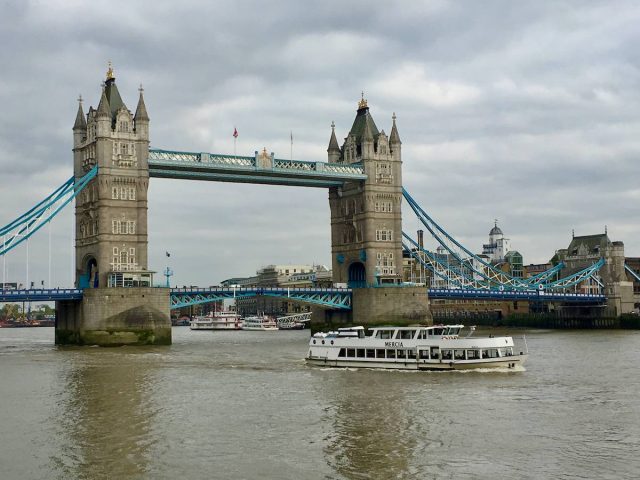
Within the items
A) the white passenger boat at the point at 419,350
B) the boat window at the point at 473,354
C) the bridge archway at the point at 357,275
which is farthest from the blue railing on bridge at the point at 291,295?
the boat window at the point at 473,354

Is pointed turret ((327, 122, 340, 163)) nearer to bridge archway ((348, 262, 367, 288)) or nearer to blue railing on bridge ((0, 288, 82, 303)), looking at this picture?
bridge archway ((348, 262, 367, 288))

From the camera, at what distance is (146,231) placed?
83.9 m

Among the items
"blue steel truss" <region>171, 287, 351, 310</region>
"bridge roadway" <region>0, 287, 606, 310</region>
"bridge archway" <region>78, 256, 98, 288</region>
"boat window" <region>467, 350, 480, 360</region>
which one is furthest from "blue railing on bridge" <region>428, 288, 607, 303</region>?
"boat window" <region>467, 350, 480, 360</region>

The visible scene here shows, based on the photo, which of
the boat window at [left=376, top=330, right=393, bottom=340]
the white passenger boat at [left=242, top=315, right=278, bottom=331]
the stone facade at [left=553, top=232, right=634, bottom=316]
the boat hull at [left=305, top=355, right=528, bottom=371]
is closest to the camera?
the boat hull at [left=305, top=355, right=528, bottom=371]

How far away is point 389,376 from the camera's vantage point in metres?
50.5

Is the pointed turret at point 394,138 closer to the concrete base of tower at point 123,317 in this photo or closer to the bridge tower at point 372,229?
the bridge tower at point 372,229

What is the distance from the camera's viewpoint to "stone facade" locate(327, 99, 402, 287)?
3907 inches

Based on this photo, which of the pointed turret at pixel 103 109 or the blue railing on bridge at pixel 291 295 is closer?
the blue railing on bridge at pixel 291 295

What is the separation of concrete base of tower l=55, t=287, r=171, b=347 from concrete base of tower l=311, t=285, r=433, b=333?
80.8 ft

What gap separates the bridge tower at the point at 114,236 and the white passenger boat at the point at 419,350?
87.5 ft

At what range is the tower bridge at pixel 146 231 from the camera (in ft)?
258

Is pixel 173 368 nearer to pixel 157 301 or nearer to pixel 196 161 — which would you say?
pixel 157 301

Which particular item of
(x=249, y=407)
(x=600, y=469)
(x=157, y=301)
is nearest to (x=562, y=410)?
(x=600, y=469)

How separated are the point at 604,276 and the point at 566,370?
233 feet
